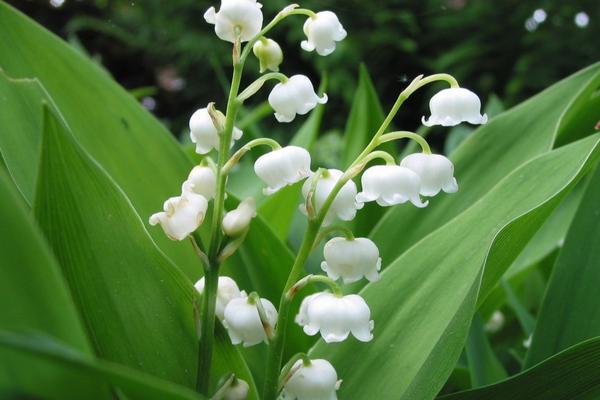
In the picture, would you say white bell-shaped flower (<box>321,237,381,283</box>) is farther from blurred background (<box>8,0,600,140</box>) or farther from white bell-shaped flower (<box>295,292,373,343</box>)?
blurred background (<box>8,0,600,140</box>)

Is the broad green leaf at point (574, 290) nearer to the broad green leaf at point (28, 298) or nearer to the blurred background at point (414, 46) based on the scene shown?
the broad green leaf at point (28, 298)

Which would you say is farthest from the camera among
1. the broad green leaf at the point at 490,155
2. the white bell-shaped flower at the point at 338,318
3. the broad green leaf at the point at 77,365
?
the broad green leaf at the point at 490,155

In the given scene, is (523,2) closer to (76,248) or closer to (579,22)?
(579,22)

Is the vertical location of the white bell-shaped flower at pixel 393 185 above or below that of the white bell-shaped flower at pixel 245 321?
above

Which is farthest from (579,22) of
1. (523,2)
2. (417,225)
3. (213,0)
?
(417,225)

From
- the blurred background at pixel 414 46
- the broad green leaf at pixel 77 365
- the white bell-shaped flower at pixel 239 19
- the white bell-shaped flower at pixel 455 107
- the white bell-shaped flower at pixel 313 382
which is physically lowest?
the broad green leaf at pixel 77 365

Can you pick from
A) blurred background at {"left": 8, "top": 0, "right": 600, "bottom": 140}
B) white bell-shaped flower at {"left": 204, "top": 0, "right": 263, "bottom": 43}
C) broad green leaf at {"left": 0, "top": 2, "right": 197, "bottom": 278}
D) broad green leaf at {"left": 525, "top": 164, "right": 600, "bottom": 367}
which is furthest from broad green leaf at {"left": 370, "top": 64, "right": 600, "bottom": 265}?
blurred background at {"left": 8, "top": 0, "right": 600, "bottom": 140}

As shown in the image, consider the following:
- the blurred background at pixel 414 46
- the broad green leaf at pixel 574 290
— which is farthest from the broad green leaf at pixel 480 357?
the blurred background at pixel 414 46
